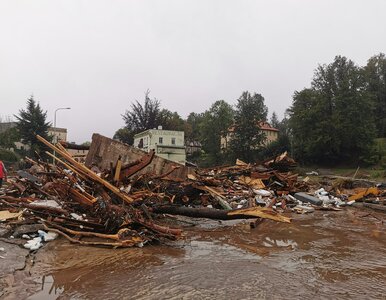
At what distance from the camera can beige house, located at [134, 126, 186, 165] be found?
47.1m

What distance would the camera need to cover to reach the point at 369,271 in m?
5.28

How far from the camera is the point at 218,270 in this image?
16.7 ft

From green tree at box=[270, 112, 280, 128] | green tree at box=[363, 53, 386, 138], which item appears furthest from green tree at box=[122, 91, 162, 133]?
green tree at box=[270, 112, 280, 128]

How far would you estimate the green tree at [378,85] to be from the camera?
61.0 meters

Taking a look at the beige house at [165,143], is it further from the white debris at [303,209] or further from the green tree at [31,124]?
the white debris at [303,209]

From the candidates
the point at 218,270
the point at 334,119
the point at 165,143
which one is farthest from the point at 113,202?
the point at 334,119

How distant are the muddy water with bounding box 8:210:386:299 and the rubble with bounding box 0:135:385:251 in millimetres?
385

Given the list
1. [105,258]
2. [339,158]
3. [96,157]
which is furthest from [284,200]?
[339,158]

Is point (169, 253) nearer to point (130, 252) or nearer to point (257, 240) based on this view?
point (130, 252)

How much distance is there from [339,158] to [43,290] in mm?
53458

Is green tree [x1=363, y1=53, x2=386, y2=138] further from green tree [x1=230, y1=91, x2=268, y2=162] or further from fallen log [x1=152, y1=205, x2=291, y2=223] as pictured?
fallen log [x1=152, y1=205, x2=291, y2=223]

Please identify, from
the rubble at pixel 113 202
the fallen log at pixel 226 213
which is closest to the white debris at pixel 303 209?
the rubble at pixel 113 202

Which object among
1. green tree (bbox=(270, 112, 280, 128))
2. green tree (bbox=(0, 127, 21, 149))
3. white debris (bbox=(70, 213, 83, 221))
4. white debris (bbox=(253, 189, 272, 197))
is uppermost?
green tree (bbox=(270, 112, 280, 128))

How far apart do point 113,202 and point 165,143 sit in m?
41.1
